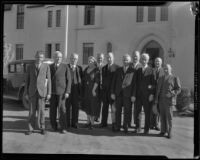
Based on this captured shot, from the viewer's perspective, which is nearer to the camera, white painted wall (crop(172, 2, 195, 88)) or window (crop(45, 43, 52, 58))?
white painted wall (crop(172, 2, 195, 88))

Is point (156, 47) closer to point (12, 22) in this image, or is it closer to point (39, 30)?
point (39, 30)

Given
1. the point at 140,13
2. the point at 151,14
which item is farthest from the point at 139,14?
the point at 151,14

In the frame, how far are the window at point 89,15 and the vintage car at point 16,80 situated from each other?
2.15ft

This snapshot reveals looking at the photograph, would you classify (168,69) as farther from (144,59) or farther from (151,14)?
(151,14)

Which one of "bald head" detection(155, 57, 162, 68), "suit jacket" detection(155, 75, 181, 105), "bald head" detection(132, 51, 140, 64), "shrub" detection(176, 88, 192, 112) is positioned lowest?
"shrub" detection(176, 88, 192, 112)

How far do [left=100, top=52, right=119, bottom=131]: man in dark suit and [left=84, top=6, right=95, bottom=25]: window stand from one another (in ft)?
1.53

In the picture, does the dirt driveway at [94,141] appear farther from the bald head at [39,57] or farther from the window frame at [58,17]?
the window frame at [58,17]

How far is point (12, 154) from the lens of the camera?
4.05m

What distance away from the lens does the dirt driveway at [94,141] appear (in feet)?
13.3

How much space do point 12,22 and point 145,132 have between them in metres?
2.08

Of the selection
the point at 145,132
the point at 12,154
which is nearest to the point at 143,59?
the point at 145,132

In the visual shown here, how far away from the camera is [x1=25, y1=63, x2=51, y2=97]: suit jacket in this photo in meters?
4.08

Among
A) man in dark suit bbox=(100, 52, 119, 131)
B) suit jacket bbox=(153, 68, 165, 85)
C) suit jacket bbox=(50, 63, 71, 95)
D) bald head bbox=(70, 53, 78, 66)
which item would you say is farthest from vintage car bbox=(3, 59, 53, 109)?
suit jacket bbox=(153, 68, 165, 85)

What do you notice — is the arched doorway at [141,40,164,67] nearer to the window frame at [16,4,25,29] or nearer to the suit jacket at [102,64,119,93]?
the suit jacket at [102,64,119,93]
